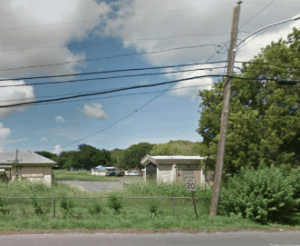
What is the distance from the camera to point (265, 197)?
1109cm

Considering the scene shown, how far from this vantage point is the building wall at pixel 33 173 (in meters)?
26.6

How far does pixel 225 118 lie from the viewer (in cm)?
1171

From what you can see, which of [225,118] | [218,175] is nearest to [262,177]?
[218,175]

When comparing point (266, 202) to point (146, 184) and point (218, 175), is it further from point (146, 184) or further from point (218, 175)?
point (146, 184)

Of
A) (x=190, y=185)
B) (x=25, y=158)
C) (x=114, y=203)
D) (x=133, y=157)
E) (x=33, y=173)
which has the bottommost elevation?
(x=114, y=203)

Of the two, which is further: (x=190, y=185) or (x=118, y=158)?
(x=118, y=158)

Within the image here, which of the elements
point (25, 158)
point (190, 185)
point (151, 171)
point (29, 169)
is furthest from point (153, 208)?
point (25, 158)

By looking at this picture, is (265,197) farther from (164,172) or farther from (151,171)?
(151,171)

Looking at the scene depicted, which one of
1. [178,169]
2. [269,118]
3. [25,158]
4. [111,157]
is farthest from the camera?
[111,157]

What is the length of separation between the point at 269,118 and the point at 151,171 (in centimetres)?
1568

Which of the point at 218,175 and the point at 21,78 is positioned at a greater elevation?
the point at 21,78

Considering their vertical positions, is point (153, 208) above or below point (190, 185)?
below

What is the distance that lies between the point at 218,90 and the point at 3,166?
846 inches

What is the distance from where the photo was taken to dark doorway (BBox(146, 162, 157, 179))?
28.7m
